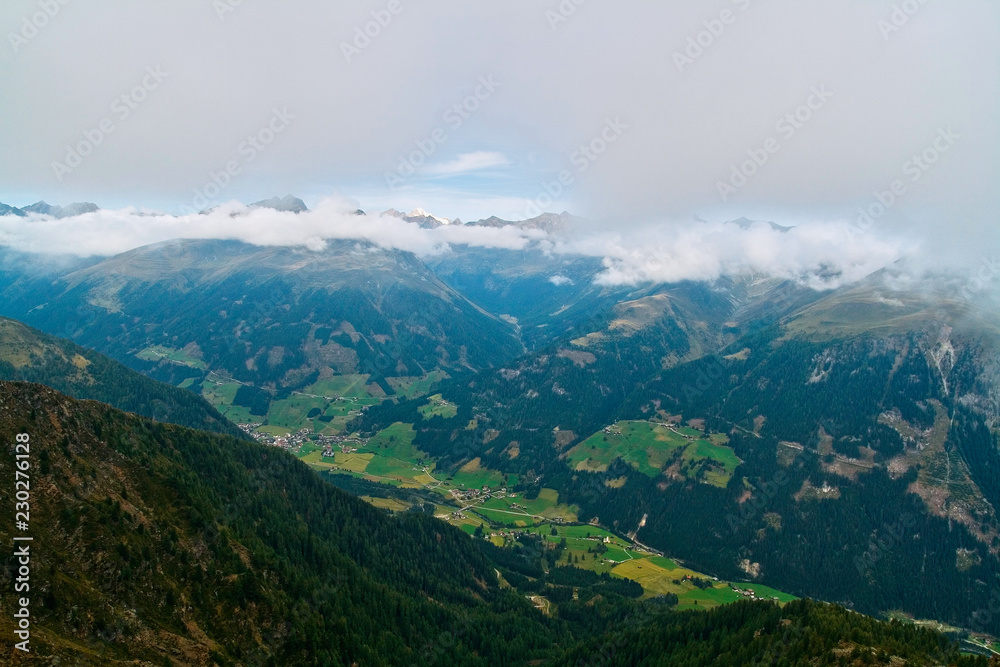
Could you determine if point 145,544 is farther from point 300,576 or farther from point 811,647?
point 811,647

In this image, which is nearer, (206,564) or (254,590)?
(206,564)

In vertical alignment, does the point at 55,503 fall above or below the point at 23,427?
below

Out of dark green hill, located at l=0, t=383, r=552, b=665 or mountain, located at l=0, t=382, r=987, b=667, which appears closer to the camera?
dark green hill, located at l=0, t=383, r=552, b=665

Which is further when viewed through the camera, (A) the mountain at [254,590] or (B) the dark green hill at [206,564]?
(A) the mountain at [254,590]

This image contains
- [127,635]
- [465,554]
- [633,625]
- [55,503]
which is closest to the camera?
[127,635]

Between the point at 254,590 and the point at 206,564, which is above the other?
the point at 206,564

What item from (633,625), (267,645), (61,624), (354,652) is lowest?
(633,625)

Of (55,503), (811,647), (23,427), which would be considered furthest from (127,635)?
(811,647)

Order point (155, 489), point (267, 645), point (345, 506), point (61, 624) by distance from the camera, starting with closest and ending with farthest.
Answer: point (61, 624), point (267, 645), point (155, 489), point (345, 506)
